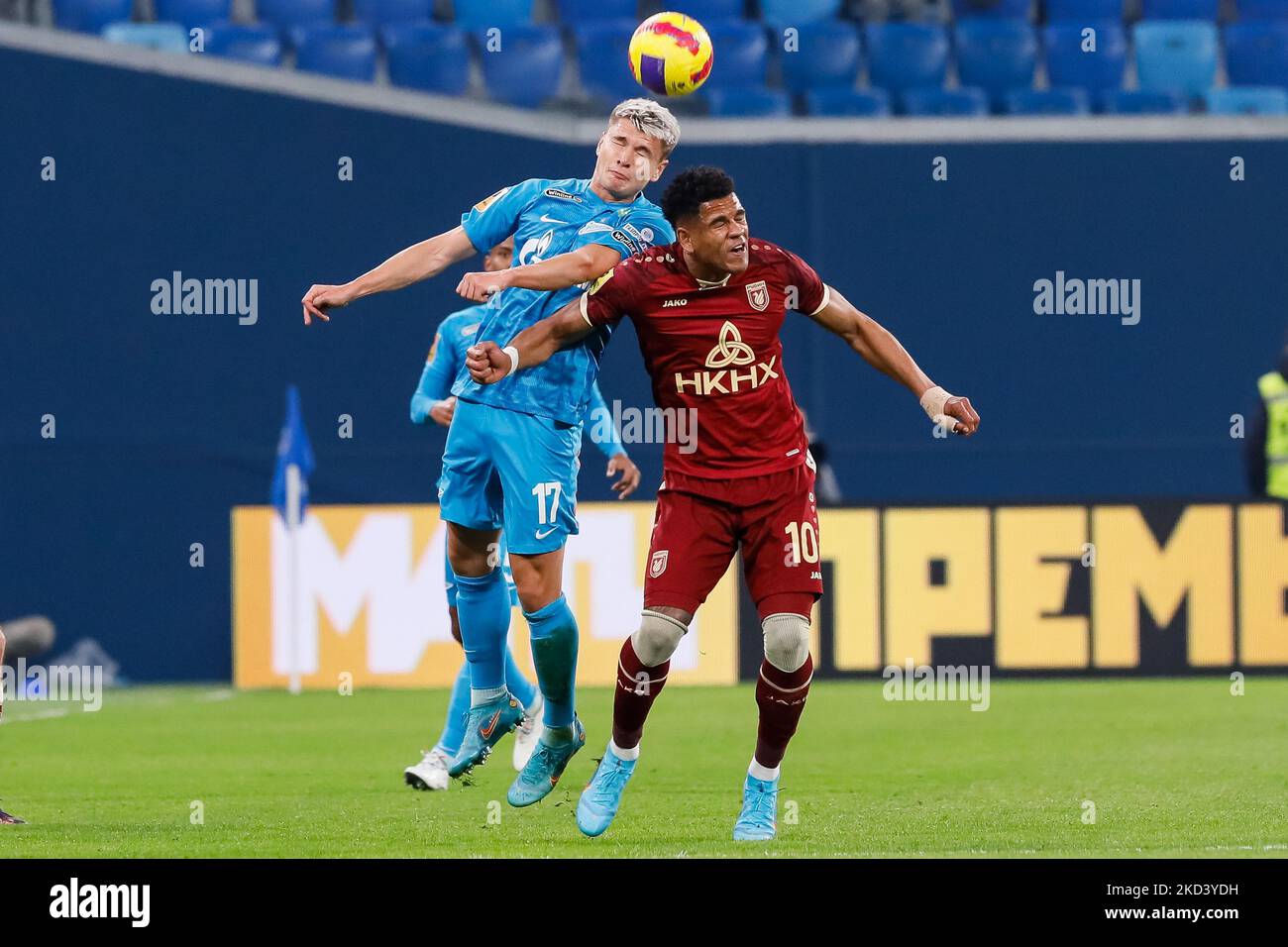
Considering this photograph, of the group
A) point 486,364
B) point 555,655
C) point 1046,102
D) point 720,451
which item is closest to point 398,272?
point 486,364

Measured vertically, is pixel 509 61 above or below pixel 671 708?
above

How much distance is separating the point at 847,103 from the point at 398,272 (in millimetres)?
11333

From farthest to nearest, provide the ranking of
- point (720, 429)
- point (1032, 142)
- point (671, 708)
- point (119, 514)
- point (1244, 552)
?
point (1032, 142) < point (119, 514) < point (1244, 552) < point (671, 708) < point (720, 429)

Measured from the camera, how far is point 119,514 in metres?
16.2

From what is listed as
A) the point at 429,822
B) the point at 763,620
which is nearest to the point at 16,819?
the point at 429,822

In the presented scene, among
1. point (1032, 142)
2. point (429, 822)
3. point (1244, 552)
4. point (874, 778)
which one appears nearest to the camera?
point (429, 822)

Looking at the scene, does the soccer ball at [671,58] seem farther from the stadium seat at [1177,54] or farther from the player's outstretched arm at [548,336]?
the stadium seat at [1177,54]

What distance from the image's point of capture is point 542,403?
24.5ft

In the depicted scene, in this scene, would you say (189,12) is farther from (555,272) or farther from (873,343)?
(873,343)

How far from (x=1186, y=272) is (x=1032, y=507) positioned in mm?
4511

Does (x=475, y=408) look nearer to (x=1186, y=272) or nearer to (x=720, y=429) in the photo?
(x=720, y=429)

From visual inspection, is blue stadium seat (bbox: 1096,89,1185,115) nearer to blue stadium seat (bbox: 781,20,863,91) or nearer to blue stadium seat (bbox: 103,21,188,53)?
blue stadium seat (bbox: 781,20,863,91)

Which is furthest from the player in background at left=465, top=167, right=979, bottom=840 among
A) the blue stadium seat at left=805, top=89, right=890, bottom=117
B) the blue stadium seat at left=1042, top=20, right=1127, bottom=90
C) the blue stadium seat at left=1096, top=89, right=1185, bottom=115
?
the blue stadium seat at left=1042, top=20, right=1127, bottom=90

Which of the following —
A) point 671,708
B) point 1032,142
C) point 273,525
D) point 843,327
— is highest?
point 1032,142
